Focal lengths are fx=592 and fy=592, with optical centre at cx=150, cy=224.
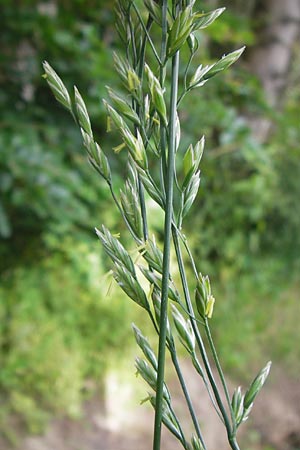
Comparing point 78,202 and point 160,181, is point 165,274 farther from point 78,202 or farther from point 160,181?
point 78,202

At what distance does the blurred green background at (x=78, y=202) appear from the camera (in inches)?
74.2

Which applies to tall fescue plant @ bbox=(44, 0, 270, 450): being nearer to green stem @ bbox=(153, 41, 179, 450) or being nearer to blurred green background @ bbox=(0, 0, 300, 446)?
green stem @ bbox=(153, 41, 179, 450)

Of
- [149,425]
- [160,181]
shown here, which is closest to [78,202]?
[149,425]

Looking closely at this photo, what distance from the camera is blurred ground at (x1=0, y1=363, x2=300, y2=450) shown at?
2.28 m

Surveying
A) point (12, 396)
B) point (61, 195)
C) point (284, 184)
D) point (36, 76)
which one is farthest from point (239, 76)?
point (12, 396)

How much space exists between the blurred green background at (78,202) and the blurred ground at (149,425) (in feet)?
0.25

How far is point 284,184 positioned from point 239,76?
1.31m

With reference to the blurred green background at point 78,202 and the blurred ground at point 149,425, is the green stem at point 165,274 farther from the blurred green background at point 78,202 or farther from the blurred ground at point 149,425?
the blurred ground at point 149,425

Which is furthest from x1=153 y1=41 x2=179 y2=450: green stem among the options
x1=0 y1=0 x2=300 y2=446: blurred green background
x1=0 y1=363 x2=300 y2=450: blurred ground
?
x1=0 y1=363 x2=300 y2=450: blurred ground

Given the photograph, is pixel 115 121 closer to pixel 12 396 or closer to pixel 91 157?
pixel 91 157

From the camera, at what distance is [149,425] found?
8.41ft

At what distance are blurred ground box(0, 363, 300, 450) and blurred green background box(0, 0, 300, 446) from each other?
8cm

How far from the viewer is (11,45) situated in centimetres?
229

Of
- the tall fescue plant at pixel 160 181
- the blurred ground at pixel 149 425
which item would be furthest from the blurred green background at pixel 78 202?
the tall fescue plant at pixel 160 181
